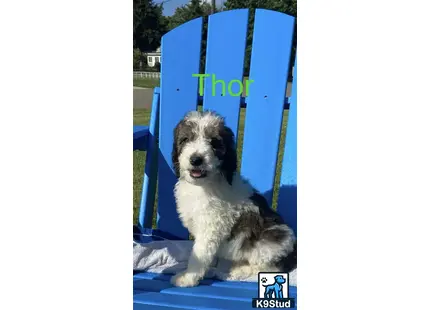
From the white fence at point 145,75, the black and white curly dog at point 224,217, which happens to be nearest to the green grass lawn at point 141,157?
the white fence at point 145,75

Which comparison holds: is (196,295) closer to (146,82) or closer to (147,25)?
(146,82)

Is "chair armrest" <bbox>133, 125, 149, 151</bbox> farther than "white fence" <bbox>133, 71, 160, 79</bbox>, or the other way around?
"chair armrest" <bbox>133, 125, 149, 151</bbox>

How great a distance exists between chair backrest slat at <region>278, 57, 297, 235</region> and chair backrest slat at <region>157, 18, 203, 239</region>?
0.46 metres

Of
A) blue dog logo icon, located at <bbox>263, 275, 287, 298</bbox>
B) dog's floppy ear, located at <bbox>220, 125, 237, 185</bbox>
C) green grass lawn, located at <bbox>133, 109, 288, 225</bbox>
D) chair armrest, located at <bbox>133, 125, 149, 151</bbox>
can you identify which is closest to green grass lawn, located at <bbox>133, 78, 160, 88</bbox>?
green grass lawn, located at <bbox>133, 109, 288, 225</bbox>

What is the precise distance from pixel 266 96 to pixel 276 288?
885 mm

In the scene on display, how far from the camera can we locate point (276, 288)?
86.7 inches

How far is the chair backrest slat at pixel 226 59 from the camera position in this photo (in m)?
2.47

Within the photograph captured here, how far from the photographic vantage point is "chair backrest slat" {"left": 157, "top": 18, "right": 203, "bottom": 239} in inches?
99.9

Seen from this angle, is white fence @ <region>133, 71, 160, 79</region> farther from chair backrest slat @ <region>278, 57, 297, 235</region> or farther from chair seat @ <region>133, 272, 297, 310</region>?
chair seat @ <region>133, 272, 297, 310</region>

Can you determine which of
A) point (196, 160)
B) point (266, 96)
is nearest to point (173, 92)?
point (266, 96)

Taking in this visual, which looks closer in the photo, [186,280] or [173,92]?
[186,280]

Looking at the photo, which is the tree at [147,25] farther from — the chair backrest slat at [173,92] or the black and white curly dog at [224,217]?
the black and white curly dog at [224,217]

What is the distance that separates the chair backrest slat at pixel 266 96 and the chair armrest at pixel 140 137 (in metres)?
0.50
